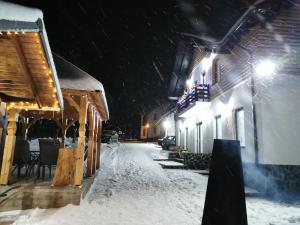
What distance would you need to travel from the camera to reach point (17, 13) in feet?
10.3

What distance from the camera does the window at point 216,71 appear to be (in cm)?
1420

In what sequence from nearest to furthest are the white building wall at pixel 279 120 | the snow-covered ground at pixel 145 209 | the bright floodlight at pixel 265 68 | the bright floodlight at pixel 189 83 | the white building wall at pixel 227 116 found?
the snow-covered ground at pixel 145 209, the white building wall at pixel 279 120, the bright floodlight at pixel 265 68, the white building wall at pixel 227 116, the bright floodlight at pixel 189 83

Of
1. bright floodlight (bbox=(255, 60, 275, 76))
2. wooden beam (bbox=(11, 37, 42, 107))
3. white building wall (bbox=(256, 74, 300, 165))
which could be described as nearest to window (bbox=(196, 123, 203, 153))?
white building wall (bbox=(256, 74, 300, 165))

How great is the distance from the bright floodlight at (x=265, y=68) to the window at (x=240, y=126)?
1885 mm

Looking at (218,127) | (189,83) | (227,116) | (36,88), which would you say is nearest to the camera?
(36,88)

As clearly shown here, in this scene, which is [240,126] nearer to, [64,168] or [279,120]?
[279,120]

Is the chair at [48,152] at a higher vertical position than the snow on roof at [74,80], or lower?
lower

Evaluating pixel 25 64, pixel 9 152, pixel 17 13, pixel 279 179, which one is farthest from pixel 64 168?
pixel 279 179

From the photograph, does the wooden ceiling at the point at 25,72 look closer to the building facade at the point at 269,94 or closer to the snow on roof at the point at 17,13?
the snow on roof at the point at 17,13

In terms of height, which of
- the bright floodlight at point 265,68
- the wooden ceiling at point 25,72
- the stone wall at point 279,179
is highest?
the bright floodlight at point 265,68

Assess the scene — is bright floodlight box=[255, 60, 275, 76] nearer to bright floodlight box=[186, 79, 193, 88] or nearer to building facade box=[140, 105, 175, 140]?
bright floodlight box=[186, 79, 193, 88]

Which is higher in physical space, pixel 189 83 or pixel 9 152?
pixel 189 83

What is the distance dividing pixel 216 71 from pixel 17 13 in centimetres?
1272

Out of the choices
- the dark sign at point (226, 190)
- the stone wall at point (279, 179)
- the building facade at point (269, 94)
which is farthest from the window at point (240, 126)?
the dark sign at point (226, 190)
